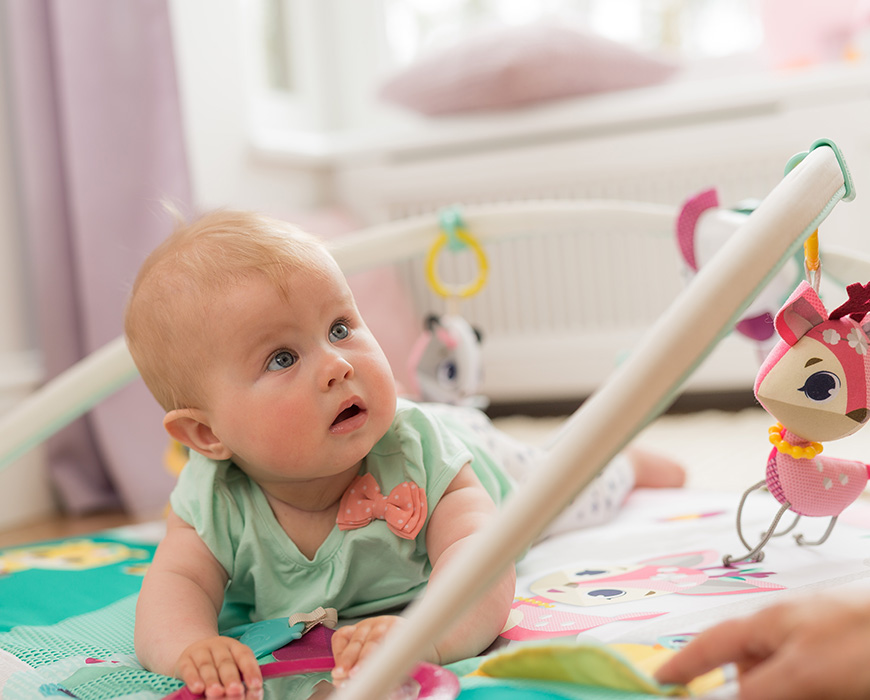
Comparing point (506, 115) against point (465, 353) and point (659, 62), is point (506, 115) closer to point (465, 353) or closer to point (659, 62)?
point (659, 62)

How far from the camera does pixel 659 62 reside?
1.90 m

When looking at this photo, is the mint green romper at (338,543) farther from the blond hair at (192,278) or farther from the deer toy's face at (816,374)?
the deer toy's face at (816,374)

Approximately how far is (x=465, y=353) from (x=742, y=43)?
1.33 meters

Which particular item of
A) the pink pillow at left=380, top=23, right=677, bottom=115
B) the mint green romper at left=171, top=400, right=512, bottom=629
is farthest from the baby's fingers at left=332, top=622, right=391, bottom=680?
the pink pillow at left=380, top=23, right=677, bottom=115

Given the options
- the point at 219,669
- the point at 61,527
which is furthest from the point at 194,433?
the point at 61,527

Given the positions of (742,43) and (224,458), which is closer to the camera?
(224,458)

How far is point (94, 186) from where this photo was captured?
1.53m

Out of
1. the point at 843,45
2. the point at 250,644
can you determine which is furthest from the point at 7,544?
the point at 843,45

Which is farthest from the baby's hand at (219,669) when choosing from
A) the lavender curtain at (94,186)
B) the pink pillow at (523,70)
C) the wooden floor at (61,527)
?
the pink pillow at (523,70)

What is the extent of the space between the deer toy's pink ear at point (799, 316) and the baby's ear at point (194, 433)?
0.41 meters

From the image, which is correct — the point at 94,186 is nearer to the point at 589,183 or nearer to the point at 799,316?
the point at 589,183

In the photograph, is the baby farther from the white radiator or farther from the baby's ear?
the white radiator

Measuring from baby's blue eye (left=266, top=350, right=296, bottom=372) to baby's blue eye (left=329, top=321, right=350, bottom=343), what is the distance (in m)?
0.03

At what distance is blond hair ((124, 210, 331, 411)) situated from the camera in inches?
26.2
